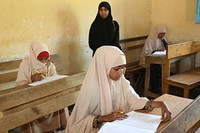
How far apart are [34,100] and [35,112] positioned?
0.11 metres

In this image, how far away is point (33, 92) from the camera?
198 centimetres

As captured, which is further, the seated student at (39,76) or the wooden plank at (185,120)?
the seated student at (39,76)

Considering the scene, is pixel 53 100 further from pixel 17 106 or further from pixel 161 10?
pixel 161 10

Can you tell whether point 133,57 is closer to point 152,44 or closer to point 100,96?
point 152,44

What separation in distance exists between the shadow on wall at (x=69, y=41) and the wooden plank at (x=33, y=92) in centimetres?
182

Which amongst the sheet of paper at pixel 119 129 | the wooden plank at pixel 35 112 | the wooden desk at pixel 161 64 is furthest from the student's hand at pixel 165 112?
the wooden desk at pixel 161 64

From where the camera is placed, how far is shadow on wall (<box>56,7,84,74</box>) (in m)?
3.96

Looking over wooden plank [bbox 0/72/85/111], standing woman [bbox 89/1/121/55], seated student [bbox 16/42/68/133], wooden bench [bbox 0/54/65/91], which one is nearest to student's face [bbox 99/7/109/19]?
standing woman [bbox 89/1/121/55]

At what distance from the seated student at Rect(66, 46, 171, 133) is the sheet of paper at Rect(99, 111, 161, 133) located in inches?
5.2

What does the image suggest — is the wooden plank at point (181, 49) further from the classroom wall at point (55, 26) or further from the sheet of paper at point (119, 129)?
the sheet of paper at point (119, 129)

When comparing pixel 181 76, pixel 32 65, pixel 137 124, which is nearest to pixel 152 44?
pixel 181 76

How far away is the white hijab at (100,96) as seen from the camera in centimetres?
178

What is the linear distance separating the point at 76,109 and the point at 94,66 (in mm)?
355

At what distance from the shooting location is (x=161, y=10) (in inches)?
Answer: 219
